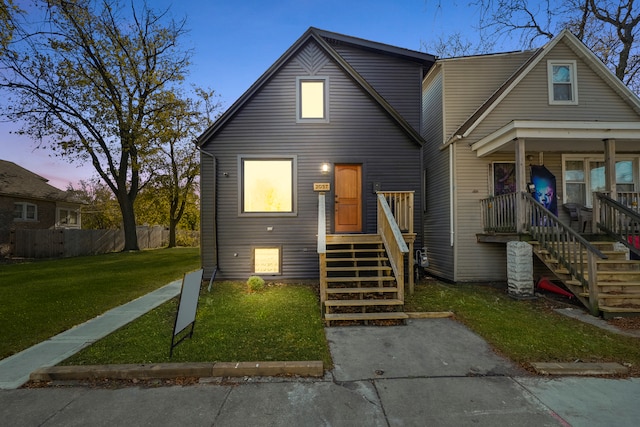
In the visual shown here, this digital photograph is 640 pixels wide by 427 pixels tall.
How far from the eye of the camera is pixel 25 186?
19922 millimetres

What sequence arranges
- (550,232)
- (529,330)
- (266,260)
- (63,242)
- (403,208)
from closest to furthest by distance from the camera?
(529,330) → (550,232) → (403,208) → (266,260) → (63,242)

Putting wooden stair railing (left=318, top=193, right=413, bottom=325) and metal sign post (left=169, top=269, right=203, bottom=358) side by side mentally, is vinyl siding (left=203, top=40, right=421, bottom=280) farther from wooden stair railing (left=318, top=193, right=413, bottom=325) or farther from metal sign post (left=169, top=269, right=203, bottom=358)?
metal sign post (left=169, top=269, right=203, bottom=358)

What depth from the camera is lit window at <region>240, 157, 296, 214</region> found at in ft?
27.9

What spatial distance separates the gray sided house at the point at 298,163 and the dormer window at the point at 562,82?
4248 mm

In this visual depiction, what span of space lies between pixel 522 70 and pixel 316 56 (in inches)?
231

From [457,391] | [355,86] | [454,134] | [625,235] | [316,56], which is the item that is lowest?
[457,391]

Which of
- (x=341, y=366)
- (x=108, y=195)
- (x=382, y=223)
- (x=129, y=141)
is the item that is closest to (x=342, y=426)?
(x=341, y=366)

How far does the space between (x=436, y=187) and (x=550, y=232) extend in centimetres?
352

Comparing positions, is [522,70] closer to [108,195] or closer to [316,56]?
[316,56]

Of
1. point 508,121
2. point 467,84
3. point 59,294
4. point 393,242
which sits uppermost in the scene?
point 467,84

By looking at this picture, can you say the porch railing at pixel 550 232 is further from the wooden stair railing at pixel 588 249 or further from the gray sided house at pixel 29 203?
the gray sided house at pixel 29 203

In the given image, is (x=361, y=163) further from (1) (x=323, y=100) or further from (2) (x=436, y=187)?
(2) (x=436, y=187)

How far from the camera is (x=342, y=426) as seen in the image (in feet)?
8.14

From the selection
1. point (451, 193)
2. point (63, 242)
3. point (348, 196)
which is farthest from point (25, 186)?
point (451, 193)
